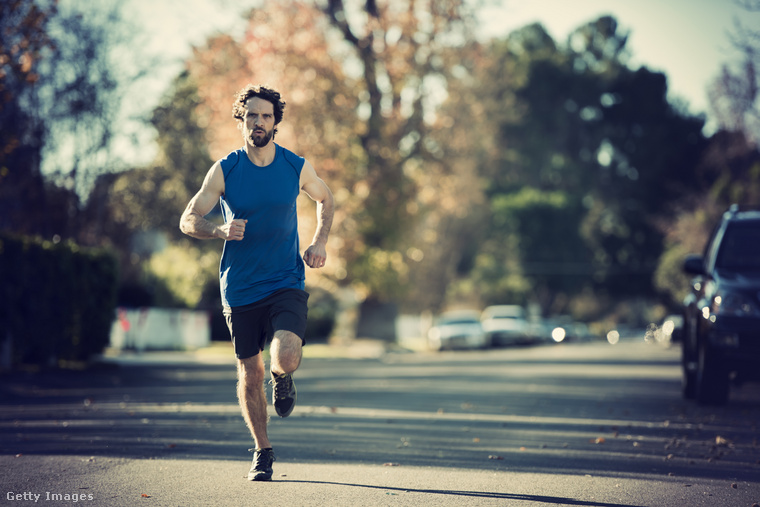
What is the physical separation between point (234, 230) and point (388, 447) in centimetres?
279

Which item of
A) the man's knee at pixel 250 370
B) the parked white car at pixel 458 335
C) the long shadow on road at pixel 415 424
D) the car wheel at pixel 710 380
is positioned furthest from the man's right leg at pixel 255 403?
the parked white car at pixel 458 335

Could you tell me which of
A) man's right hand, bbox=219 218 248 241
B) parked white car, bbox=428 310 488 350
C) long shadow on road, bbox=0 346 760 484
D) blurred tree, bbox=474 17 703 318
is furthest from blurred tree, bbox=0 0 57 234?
blurred tree, bbox=474 17 703 318

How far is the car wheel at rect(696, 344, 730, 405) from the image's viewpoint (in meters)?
11.5

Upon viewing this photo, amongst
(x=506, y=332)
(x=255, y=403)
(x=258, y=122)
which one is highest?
(x=258, y=122)

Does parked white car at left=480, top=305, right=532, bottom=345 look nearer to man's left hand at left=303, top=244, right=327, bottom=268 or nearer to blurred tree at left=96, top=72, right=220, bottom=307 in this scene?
blurred tree at left=96, top=72, right=220, bottom=307

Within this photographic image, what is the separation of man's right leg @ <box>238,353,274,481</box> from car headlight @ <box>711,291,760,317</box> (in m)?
6.47

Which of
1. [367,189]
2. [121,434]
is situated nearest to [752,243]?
[121,434]

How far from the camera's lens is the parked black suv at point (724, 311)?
436 inches

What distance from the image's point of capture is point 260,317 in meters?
6.36

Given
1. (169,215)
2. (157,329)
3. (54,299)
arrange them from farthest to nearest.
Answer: (169,215), (157,329), (54,299)

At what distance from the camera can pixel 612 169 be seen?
71188 mm

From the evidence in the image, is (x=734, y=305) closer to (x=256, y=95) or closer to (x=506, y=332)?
(x=256, y=95)

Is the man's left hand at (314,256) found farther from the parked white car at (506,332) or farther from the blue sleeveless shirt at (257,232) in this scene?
the parked white car at (506,332)

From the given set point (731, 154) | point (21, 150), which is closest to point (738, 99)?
point (731, 154)
